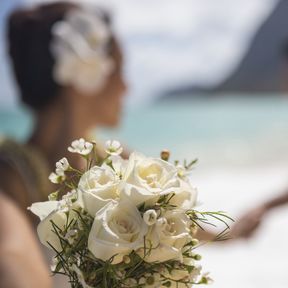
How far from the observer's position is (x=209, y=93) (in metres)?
23.6

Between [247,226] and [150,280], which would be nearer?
[150,280]

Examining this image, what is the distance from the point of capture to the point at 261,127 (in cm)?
1989

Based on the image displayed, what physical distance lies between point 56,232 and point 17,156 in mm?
978

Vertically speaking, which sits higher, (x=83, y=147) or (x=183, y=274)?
(x=83, y=147)

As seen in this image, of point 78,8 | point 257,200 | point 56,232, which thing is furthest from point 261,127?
point 56,232

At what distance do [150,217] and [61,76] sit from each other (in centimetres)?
131

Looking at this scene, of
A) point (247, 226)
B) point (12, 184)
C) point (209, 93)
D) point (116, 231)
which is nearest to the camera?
point (116, 231)

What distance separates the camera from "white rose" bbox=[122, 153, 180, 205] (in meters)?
0.88

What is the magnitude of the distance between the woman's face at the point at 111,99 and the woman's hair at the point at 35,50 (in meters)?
0.17

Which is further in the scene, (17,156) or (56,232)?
(17,156)

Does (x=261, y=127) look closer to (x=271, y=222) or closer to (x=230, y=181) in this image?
(x=230, y=181)

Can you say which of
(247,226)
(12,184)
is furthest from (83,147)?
(247,226)

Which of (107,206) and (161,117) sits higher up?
(161,117)

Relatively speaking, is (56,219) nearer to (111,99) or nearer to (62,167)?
(62,167)
